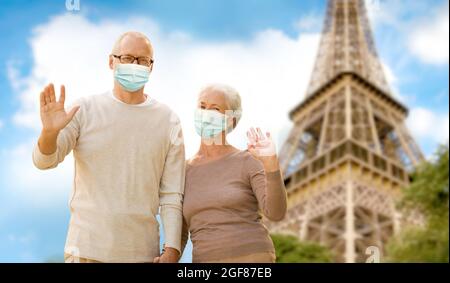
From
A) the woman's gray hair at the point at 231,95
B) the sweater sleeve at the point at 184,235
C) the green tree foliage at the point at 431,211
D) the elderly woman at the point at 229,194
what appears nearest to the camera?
the elderly woman at the point at 229,194

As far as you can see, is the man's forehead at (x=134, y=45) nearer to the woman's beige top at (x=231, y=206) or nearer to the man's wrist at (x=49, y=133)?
the man's wrist at (x=49, y=133)

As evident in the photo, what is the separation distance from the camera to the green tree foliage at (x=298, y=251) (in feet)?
80.7

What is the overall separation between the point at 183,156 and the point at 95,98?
23.9 inches

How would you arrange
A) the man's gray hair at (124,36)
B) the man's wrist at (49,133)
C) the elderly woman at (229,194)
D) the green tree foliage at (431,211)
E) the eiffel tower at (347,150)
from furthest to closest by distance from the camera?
1. the eiffel tower at (347,150)
2. the green tree foliage at (431,211)
3. the man's gray hair at (124,36)
4. the elderly woman at (229,194)
5. the man's wrist at (49,133)

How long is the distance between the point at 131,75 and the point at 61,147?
1.74ft

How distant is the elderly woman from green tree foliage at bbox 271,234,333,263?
21.6m

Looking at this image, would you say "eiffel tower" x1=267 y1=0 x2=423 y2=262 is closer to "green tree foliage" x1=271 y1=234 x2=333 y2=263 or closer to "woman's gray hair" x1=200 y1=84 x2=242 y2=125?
"green tree foliage" x1=271 y1=234 x2=333 y2=263

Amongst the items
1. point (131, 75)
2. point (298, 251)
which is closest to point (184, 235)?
point (131, 75)

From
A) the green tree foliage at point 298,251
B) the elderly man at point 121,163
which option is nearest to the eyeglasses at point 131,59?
the elderly man at point 121,163

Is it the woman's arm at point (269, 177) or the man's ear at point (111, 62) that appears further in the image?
the man's ear at point (111, 62)

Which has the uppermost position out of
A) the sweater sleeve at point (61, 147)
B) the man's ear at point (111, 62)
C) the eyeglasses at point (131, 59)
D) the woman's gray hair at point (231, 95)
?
the man's ear at point (111, 62)

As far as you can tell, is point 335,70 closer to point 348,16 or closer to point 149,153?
point 348,16

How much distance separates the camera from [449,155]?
18.5 meters

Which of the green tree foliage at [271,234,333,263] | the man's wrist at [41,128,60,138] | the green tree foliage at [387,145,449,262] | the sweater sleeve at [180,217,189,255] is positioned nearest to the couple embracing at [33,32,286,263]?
the man's wrist at [41,128,60,138]
